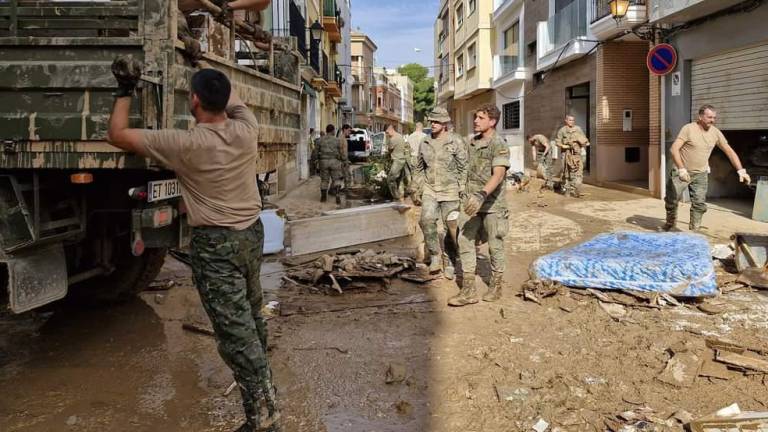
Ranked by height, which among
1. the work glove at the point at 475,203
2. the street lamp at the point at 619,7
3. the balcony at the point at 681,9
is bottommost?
the work glove at the point at 475,203

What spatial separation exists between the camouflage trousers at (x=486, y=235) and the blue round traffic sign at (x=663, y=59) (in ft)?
26.3

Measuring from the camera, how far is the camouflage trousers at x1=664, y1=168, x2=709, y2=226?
25.6 ft

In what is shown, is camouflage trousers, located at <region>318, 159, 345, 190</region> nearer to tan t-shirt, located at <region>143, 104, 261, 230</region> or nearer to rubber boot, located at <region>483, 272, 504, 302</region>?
rubber boot, located at <region>483, 272, 504, 302</region>

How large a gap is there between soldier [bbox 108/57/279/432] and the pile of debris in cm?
288

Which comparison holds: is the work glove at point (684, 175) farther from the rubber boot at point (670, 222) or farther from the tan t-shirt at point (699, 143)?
the rubber boot at point (670, 222)

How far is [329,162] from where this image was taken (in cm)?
1358

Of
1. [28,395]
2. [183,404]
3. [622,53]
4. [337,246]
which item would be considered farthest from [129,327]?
[622,53]

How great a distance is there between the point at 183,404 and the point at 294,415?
2.24 feet

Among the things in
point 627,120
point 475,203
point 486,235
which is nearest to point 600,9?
point 627,120

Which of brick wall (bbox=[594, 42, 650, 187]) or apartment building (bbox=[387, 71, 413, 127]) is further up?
apartment building (bbox=[387, 71, 413, 127])

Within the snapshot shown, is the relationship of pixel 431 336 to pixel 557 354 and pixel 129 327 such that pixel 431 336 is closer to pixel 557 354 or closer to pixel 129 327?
pixel 557 354

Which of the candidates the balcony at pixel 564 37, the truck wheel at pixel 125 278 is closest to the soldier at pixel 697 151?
the truck wheel at pixel 125 278

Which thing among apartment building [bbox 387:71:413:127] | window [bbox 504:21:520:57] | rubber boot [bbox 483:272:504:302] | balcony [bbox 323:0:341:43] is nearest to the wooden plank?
rubber boot [bbox 483:272:504:302]

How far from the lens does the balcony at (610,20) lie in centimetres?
1348
